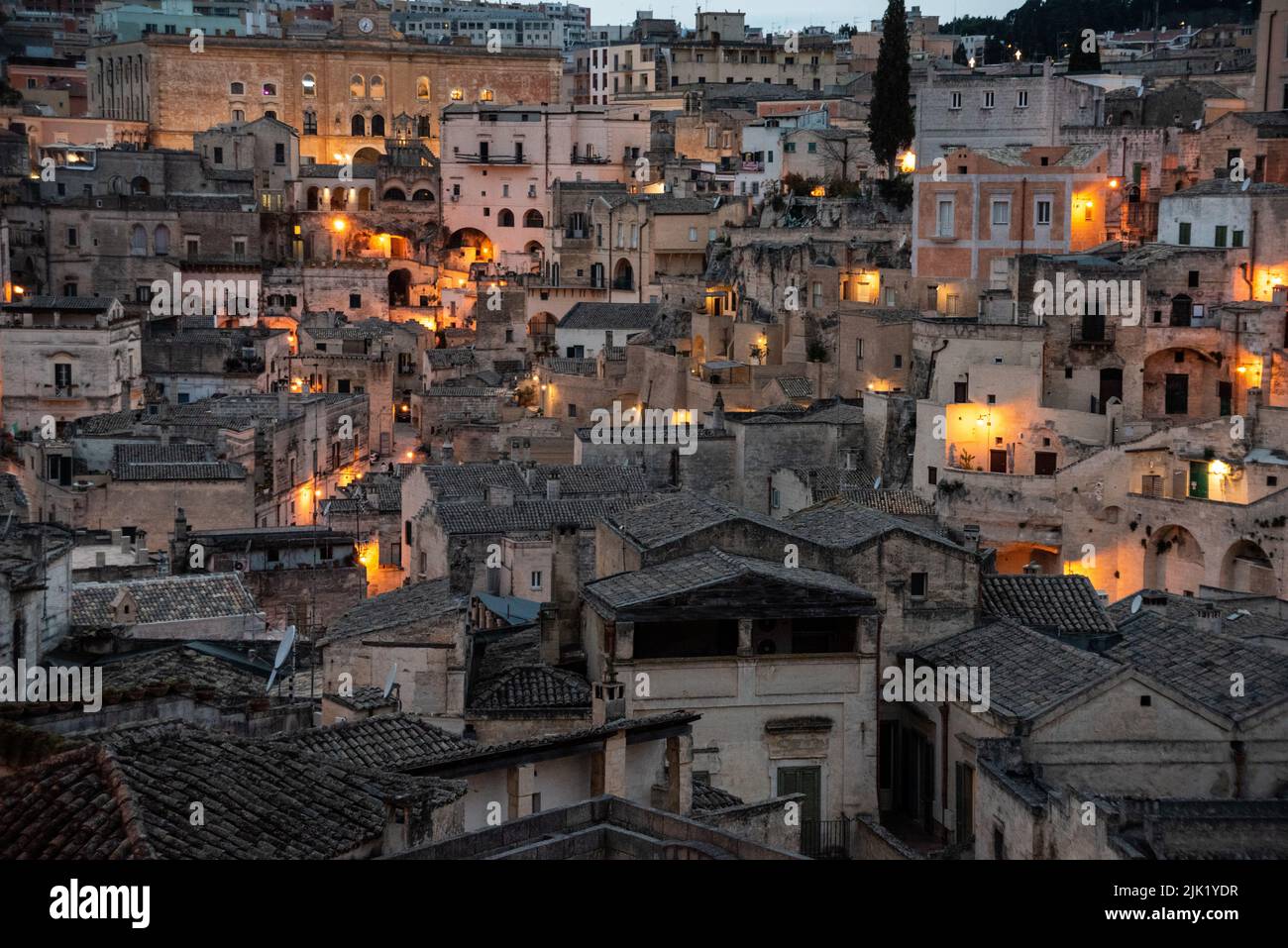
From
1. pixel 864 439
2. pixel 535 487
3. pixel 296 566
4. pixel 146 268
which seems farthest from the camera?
pixel 146 268

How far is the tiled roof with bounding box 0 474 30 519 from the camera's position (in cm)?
3262

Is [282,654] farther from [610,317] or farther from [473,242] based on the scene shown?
[473,242]

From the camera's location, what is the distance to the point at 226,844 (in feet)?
35.3

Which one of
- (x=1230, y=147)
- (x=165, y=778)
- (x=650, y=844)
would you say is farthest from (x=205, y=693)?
(x=1230, y=147)

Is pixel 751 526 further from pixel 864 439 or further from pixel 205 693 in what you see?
pixel 864 439

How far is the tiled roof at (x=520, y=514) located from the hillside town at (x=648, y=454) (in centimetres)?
11

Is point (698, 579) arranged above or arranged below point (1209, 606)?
above

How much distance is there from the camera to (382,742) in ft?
50.0

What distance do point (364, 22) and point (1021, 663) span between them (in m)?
76.2

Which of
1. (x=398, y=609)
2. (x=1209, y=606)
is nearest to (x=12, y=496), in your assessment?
(x=398, y=609)

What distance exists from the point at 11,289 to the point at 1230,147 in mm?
33541

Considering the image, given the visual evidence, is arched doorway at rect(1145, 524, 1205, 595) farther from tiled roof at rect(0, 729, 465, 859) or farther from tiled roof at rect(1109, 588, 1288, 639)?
tiled roof at rect(0, 729, 465, 859)

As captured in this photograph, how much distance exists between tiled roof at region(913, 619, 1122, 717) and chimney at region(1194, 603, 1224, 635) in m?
2.96

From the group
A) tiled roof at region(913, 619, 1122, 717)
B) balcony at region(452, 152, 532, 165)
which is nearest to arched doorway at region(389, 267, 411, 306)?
balcony at region(452, 152, 532, 165)
